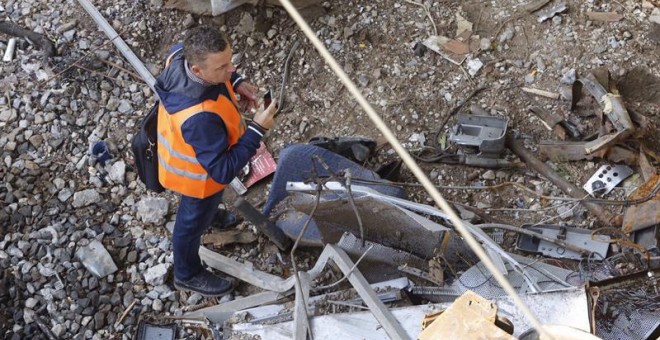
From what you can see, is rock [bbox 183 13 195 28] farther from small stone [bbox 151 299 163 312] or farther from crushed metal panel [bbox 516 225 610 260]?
crushed metal panel [bbox 516 225 610 260]

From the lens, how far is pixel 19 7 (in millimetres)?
7414

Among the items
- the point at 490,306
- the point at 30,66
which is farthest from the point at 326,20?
the point at 490,306

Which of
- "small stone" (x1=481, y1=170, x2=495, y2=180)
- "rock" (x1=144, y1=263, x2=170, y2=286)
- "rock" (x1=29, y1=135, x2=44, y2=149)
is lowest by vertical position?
"rock" (x1=144, y1=263, x2=170, y2=286)

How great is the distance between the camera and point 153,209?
607cm

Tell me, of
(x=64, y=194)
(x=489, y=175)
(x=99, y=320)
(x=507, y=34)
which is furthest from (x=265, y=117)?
(x=507, y=34)

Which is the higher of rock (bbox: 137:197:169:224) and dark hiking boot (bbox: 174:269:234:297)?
rock (bbox: 137:197:169:224)

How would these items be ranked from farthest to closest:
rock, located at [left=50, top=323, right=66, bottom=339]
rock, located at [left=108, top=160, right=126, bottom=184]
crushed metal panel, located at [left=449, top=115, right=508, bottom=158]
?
rock, located at [left=108, top=160, right=126, bottom=184] < crushed metal panel, located at [left=449, top=115, right=508, bottom=158] < rock, located at [left=50, top=323, right=66, bottom=339]

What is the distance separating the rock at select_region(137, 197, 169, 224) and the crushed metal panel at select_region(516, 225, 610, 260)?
2.55 metres

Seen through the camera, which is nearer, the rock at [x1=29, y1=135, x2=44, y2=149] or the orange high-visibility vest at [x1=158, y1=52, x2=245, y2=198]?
the orange high-visibility vest at [x1=158, y1=52, x2=245, y2=198]

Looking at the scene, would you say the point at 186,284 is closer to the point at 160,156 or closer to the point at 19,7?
the point at 160,156

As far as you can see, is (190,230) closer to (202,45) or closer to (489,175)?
(202,45)

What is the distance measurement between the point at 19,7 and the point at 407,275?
14.9 ft

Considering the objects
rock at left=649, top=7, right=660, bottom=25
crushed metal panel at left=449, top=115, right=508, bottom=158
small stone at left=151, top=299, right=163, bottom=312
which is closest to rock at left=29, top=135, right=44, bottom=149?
small stone at left=151, top=299, right=163, bottom=312

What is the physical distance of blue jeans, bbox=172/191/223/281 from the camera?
4977 millimetres
